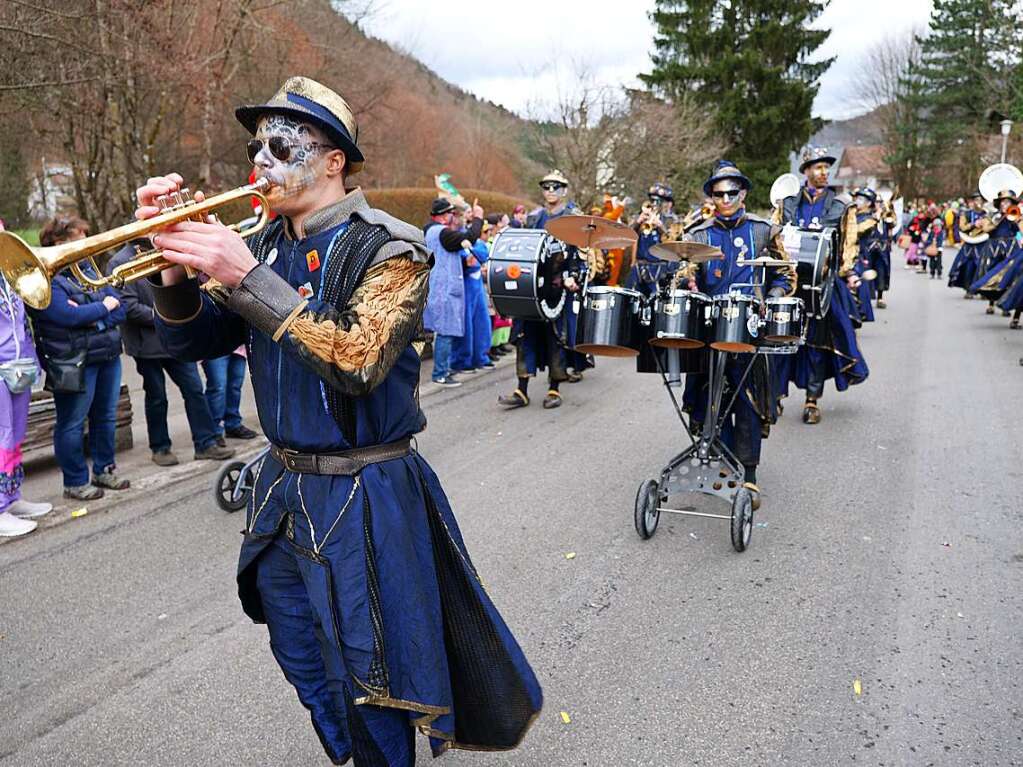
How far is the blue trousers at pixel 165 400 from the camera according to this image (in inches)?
251

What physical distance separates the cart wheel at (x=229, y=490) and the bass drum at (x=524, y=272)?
310 cm

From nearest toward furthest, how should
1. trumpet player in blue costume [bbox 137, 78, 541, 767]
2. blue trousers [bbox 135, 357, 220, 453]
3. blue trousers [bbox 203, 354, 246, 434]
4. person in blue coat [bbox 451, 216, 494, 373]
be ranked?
1. trumpet player in blue costume [bbox 137, 78, 541, 767]
2. blue trousers [bbox 135, 357, 220, 453]
3. blue trousers [bbox 203, 354, 246, 434]
4. person in blue coat [bbox 451, 216, 494, 373]

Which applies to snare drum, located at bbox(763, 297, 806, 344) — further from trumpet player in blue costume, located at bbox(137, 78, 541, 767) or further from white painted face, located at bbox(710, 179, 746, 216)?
trumpet player in blue costume, located at bbox(137, 78, 541, 767)

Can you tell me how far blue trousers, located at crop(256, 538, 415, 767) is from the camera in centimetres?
236

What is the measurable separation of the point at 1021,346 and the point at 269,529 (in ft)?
39.5

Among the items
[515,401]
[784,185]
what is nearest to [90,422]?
[515,401]

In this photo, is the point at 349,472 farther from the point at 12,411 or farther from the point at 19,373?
the point at 12,411

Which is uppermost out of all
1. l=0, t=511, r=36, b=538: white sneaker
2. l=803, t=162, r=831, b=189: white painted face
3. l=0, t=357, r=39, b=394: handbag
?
l=803, t=162, r=831, b=189: white painted face

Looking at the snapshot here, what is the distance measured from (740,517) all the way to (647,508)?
21.1 inches

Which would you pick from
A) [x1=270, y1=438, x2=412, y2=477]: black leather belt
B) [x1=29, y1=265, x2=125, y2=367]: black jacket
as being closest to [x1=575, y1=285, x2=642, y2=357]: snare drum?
[x1=270, y1=438, x2=412, y2=477]: black leather belt

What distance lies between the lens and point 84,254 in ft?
6.48

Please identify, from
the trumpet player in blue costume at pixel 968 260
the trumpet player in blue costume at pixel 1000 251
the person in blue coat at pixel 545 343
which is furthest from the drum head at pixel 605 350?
the trumpet player in blue costume at pixel 968 260

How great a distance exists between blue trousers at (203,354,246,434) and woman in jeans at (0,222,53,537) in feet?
5.04

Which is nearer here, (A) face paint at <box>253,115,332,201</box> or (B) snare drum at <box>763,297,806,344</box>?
(A) face paint at <box>253,115,332,201</box>
